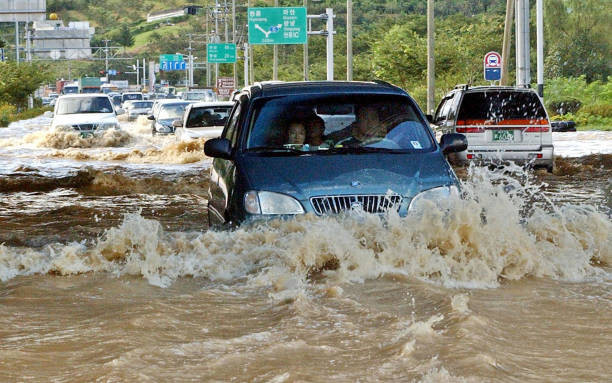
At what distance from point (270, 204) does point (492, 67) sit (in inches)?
1073

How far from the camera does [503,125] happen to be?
18.2 meters

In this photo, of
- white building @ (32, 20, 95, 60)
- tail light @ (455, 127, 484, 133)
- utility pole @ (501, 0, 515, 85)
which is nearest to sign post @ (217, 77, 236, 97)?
white building @ (32, 20, 95, 60)

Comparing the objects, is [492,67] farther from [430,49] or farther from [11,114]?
[11,114]

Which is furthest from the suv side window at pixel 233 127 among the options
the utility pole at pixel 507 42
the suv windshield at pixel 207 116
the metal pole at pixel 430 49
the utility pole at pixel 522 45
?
the metal pole at pixel 430 49

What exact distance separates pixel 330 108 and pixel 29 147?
23910 mm

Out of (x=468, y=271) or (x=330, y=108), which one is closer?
(x=468, y=271)

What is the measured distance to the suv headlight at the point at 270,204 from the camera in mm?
8180

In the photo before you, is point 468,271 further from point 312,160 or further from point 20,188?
point 20,188

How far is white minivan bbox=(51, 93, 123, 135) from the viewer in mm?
31000

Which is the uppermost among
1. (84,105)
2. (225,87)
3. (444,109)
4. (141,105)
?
(225,87)

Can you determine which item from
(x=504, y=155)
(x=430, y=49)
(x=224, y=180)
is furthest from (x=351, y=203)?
(x=430, y=49)

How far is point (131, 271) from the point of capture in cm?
840

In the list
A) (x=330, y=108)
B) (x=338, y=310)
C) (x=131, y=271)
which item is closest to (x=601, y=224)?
(x=330, y=108)

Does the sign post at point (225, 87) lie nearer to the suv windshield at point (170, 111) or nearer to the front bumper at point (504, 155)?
the suv windshield at point (170, 111)
